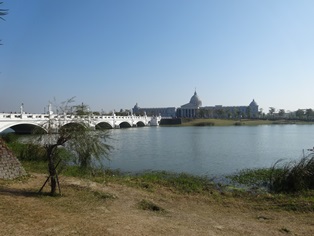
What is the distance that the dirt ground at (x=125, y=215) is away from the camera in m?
7.88

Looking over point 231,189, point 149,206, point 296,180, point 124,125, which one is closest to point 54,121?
point 149,206

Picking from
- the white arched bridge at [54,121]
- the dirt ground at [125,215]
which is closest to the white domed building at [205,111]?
the white arched bridge at [54,121]

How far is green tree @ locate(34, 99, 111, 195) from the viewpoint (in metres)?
11.5

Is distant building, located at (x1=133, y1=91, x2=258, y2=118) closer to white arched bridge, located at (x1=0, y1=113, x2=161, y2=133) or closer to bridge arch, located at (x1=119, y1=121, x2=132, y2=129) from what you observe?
white arched bridge, located at (x1=0, y1=113, x2=161, y2=133)

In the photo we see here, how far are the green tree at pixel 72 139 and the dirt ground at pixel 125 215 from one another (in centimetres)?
133

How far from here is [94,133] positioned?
39.9 feet

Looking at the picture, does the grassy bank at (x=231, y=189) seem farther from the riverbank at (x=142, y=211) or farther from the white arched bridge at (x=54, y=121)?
the white arched bridge at (x=54, y=121)

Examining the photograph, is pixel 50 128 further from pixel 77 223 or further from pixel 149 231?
pixel 149 231

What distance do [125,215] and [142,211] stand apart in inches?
41.8

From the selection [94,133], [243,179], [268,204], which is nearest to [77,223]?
[94,133]

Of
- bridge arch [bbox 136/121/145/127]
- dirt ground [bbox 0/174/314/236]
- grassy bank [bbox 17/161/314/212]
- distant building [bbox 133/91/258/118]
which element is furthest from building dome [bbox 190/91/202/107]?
dirt ground [bbox 0/174/314/236]

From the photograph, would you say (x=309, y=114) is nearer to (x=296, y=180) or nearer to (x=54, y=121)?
(x=296, y=180)

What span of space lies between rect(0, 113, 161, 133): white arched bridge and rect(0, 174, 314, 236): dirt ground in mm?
2732

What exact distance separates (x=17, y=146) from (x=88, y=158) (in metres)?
17.2
